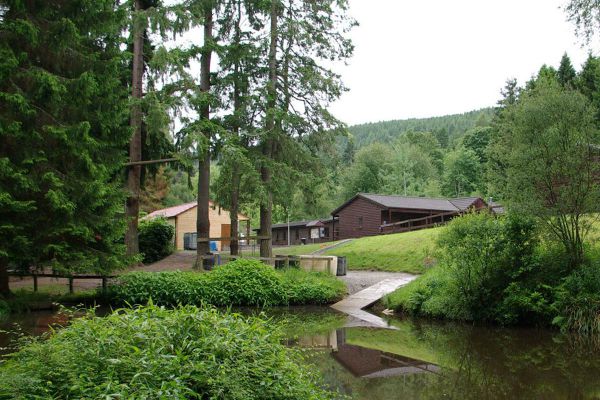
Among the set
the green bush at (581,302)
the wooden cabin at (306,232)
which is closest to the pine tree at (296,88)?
the green bush at (581,302)

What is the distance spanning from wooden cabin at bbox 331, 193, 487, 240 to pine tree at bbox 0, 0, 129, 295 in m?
27.8

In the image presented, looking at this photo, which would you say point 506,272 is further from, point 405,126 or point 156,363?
point 405,126

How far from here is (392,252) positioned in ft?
100

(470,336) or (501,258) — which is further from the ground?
(501,258)

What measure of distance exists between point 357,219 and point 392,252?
16.1 metres

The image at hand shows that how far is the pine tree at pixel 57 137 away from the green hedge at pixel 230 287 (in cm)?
197

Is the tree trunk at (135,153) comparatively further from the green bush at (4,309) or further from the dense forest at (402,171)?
the green bush at (4,309)

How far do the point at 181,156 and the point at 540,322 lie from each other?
47.1 ft

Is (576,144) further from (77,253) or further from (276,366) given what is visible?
(77,253)

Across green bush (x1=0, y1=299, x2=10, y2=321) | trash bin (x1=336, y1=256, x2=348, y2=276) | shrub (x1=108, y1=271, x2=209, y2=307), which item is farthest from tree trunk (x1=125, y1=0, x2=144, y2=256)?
Answer: trash bin (x1=336, y1=256, x2=348, y2=276)

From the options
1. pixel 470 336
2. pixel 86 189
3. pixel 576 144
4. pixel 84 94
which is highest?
pixel 84 94

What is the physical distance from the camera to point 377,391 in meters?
8.55

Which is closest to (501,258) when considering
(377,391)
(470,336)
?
(470,336)

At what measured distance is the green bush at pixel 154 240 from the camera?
28812 millimetres
